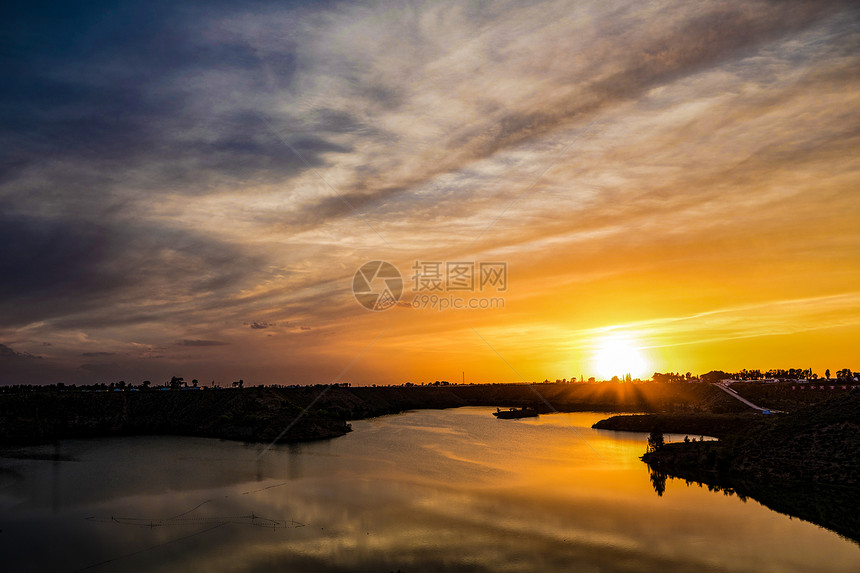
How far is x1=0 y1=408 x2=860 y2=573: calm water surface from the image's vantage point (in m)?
38.6

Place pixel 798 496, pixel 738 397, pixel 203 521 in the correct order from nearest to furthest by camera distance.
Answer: pixel 203 521 < pixel 798 496 < pixel 738 397

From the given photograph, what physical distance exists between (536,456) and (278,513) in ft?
168

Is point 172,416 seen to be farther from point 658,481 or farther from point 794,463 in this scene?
point 794,463

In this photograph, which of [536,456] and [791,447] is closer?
[791,447]

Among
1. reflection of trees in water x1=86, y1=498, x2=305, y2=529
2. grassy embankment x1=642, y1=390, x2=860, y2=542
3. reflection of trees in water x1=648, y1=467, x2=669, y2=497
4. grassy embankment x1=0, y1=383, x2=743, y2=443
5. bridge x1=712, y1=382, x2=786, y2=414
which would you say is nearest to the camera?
reflection of trees in water x1=86, y1=498, x2=305, y2=529

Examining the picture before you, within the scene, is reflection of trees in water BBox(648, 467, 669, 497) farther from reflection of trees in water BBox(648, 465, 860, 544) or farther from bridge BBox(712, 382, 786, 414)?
bridge BBox(712, 382, 786, 414)

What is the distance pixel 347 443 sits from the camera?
106 meters

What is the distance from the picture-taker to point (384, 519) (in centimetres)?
4897

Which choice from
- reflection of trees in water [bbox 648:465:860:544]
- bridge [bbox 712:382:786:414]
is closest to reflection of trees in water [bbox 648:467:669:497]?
reflection of trees in water [bbox 648:465:860:544]

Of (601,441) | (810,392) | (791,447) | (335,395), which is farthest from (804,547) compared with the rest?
(335,395)

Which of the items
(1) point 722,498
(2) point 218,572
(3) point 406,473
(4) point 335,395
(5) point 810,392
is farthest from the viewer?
(4) point 335,395

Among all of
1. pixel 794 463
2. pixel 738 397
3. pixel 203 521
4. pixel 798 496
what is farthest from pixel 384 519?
pixel 738 397

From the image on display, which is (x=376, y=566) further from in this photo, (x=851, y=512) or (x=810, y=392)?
(x=810, y=392)

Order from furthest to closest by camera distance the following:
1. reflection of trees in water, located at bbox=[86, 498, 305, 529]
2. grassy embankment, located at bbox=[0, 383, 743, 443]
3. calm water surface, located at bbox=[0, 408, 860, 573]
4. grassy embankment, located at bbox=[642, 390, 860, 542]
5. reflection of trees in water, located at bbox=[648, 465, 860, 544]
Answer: grassy embankment, located at bbox=[0, 383, 743, 443] < grassy embankment, located at bbox=[642, 390, 860, 542] < reflection of trees in water, located at bbox=[648, 465, 860, 544] < reflection of trees in water, located at bbox=[86, 498, 305, 529] < calm water surface, located at bbox=[0, 408, 860, 573]
